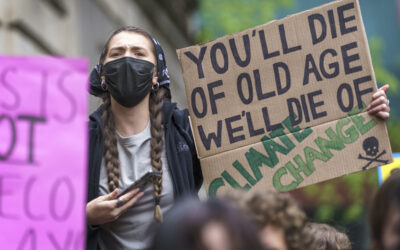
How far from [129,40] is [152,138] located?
1.55 ft

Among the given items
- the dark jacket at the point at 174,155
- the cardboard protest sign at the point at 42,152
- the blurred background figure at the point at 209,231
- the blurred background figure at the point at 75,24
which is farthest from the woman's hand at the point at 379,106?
the blurred background figure at the point at 75,24

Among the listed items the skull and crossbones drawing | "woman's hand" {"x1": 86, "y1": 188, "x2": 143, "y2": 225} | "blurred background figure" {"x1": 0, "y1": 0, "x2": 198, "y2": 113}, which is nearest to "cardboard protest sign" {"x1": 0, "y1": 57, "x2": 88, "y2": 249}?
"woman's hand" {"x1": 86, "y1": 188, "x2": 143, "y2": 225}

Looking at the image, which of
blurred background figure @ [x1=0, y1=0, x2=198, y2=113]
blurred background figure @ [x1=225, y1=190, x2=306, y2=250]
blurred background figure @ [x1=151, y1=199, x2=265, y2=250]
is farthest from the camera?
blurred background figure @ [x1=0, y1=0, x2=198, y2=113]

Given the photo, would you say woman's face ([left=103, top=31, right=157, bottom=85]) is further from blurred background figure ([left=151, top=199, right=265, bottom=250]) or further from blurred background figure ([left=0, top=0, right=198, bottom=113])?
blurred background figure ([left=151, top=199, right=265, bottom=250])

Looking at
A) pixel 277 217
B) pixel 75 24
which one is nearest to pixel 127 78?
pixel 277 217

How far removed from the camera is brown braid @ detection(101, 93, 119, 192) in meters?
3.21

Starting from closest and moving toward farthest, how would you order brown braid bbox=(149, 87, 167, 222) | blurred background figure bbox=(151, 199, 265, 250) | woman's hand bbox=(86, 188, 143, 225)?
1. blurred background figure bbox=(151, 199, 265, 250)
2. woman's hand bbox=(86, 188, 143, 225)
3. brown braid bbox=(149, 87, 167, 222)

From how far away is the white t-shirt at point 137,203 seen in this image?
3.16 m

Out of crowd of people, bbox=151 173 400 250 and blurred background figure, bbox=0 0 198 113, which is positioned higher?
blurred background figure, bbox=0 0 198 113

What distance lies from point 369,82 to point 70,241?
151cm

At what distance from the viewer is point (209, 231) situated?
175 centimetres

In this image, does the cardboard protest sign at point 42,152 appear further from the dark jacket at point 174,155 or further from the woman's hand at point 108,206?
the dark jacket at point 174,155

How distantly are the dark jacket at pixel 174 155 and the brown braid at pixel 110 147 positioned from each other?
0.03m

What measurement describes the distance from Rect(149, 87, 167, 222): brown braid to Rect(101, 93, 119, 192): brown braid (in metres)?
0.16
